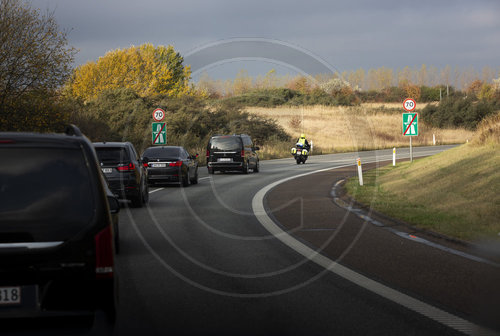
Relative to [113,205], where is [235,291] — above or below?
below

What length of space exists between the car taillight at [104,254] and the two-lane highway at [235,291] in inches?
33.7

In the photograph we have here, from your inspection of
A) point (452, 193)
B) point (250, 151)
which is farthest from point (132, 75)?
point (452, 193)

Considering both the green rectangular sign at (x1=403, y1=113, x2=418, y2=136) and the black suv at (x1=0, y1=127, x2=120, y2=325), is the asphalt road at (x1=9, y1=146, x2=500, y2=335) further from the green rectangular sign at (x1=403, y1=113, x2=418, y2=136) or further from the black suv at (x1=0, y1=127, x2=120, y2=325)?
the green rectangular sign at (x1=403, y1=113, x2=418, y2=136)

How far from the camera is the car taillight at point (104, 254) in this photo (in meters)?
4.50

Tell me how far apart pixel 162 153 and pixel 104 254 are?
18.8 m

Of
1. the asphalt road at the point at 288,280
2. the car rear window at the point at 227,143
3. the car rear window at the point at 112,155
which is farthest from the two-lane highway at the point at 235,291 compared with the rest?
the car rear window at the point at 227,143

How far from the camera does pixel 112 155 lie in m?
16.5

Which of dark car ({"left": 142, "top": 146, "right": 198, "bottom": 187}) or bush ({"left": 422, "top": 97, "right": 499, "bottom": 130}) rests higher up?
bush ({"left": 422, "top": 97, "right": 499, "bottom": 130})

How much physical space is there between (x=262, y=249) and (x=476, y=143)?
1693 cm

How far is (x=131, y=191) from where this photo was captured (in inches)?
638

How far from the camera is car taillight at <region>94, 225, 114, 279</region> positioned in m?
4.50

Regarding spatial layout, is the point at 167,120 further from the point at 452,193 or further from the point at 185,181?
the point at 452,193

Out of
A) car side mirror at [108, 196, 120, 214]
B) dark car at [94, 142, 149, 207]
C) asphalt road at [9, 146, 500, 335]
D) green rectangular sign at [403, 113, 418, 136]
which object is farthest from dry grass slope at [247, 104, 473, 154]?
car side mirror at [108, 196, 120, 214]

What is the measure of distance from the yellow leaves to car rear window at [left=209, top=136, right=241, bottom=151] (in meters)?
36.2
